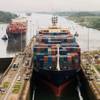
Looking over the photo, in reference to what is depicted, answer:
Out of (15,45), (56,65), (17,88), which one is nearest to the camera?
(17,88)

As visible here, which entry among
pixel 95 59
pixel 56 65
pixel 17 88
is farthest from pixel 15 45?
pixel 17 88

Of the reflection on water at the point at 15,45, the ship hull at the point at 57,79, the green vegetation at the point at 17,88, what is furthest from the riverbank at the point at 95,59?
the reflection on water at the point at 15,45

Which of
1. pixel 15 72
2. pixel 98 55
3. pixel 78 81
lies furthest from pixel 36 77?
pixel 98 55

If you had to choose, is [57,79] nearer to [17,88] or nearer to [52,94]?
[52,94]

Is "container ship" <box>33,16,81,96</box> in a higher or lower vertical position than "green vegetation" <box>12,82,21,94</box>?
higher

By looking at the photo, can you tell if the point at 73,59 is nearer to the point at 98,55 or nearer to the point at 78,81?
the point at 78,81

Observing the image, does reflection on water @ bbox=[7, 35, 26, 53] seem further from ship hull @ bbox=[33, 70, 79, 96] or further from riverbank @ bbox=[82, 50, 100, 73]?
ship hull @ bbox=[33, 70, 79, 96]

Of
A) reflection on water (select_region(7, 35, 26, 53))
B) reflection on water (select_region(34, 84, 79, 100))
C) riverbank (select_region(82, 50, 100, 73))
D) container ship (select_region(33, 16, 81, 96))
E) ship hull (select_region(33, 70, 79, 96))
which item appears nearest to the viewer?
ship hull (select_region(33, 70, 79, 96))

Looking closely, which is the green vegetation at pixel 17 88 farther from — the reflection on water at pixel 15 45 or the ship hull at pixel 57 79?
the reflection on water at pixel 15 45

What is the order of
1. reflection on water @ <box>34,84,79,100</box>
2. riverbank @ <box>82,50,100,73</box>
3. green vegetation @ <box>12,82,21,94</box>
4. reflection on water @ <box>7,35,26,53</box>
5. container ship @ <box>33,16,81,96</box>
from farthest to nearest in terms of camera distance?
reflection on water @ <box>7,35,26,53</box>
riverbank @ <box>82,50,100,73</box>
reflection on water @ <box>34,84,79,100</box>
container ship @ <box>33,16,81,96</box>
green vegetation @ <box>12,82,21,94</box>

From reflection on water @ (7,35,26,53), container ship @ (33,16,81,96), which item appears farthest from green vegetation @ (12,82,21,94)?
reflection on water @ (7,35,26,53)
